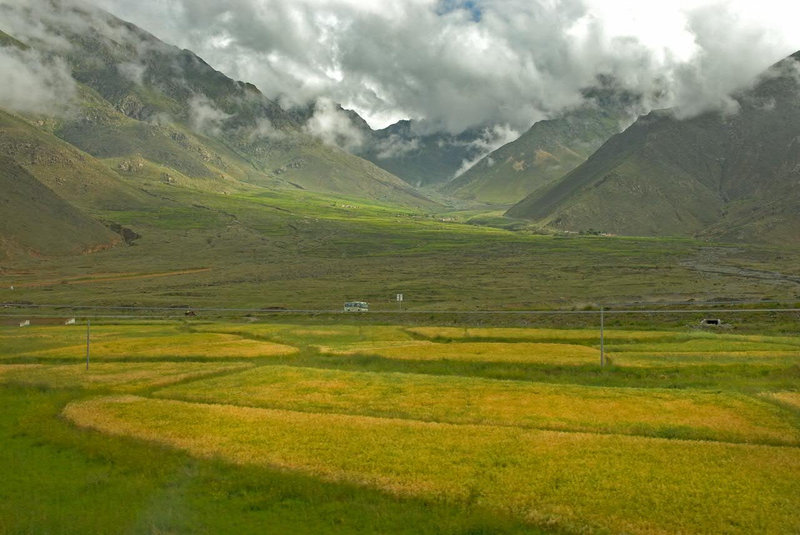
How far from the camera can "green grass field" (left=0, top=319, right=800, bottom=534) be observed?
20016 mm

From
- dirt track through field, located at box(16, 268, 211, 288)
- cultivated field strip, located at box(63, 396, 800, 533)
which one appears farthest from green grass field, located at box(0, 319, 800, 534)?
dirt track through field, located at box(16, 268, 211, 288)

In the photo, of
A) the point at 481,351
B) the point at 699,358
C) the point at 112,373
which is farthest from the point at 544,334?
the point at 112,373

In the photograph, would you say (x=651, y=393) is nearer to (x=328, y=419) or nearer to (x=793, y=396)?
(x=793, y=396)

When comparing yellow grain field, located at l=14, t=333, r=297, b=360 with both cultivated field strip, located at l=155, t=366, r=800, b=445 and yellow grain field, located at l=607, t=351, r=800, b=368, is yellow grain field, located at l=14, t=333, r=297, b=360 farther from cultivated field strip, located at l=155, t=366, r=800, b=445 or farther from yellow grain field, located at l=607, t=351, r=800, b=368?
yellow grain field, located at l=607, t=351, r=800, b=368

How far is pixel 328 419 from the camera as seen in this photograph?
3219 centimetres

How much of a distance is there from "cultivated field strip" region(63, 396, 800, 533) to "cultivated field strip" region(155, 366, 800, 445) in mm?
2236

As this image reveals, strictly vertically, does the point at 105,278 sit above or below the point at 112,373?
above

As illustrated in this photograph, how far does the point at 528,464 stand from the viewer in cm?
2416

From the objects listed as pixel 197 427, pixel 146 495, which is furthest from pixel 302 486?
pixel 197 427

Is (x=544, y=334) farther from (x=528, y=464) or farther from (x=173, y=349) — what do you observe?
(x=528, y=464)

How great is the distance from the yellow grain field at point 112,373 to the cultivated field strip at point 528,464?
1208 cm

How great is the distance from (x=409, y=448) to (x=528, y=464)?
17.9ft

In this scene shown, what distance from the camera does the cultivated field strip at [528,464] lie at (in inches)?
761

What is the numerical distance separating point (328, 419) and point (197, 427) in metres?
6.77
